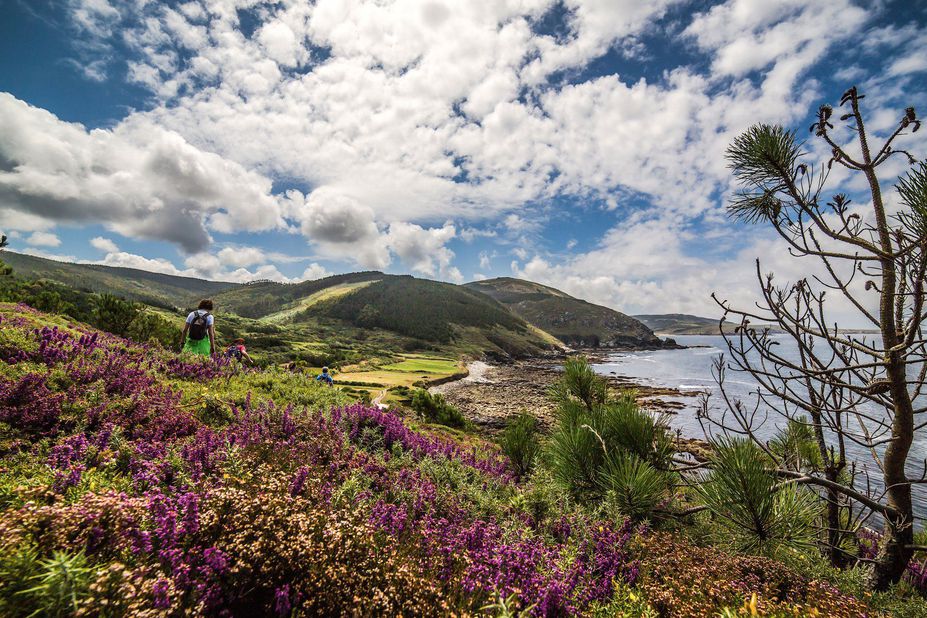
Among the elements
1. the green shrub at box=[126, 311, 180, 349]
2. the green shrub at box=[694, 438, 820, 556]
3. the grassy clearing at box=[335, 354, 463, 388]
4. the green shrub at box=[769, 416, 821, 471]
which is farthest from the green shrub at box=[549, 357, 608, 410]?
the grassy clearing at box=[335, 354, 463, 388]

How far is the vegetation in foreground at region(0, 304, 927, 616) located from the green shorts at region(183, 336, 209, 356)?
13.6 feet

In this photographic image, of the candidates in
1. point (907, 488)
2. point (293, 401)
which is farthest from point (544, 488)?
point (293, 401)

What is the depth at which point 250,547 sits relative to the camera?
7.62 feet

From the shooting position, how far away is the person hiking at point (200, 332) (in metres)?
10.5

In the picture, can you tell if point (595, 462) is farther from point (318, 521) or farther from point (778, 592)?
point (318, 521)

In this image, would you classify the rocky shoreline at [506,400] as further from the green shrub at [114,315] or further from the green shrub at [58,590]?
the green shrub at [58,590]

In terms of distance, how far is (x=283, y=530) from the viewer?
2.55 m

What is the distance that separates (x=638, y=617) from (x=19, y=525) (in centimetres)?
350

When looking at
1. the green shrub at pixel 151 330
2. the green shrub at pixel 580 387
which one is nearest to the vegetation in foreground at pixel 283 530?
the green shrub at pixel 580 387

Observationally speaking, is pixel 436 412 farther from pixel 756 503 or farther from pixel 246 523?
pixel 246 523

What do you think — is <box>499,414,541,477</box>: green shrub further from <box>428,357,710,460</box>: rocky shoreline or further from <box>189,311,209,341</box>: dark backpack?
<box>428,357,710,460</box>: rocky shoreline

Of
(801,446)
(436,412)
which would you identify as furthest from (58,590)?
(436,412)

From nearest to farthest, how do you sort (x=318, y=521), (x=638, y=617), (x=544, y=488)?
(x=638, y=617) → (x=318, y=521) → (x=544, y=488)

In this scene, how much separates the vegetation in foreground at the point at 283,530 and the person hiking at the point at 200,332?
415cm
